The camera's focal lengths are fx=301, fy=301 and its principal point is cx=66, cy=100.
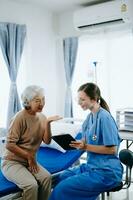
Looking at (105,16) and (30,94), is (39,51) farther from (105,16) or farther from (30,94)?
(30,94)

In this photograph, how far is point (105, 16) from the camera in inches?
169

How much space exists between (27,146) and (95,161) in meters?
0.57

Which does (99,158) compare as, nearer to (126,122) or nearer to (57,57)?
(126,122)

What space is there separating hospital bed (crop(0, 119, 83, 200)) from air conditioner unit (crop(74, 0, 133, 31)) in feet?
5.94

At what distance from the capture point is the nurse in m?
2.28

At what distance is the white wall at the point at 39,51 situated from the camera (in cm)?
447

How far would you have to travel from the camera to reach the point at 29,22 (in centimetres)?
464

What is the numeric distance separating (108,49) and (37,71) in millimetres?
1162

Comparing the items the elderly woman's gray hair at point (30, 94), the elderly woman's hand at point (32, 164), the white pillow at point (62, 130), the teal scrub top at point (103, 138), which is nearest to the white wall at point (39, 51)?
the white pillow at point (62, 130)

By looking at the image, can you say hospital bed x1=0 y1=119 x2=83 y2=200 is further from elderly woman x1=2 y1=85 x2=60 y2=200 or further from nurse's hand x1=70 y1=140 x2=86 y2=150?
nurse's hand x1=70 y1=140 x2=86 y2=150

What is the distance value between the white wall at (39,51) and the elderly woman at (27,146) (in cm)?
217

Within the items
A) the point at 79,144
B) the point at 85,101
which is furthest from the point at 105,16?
the point at 79,144

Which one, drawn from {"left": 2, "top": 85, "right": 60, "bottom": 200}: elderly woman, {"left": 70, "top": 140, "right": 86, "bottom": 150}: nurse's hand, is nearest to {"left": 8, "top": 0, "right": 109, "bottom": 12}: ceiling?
{"left": 2, "top": 85, "right": 60, "bottom": 200}: elderly woman

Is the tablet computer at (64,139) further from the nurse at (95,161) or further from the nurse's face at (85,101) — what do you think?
the nurse's face at (85,101)
